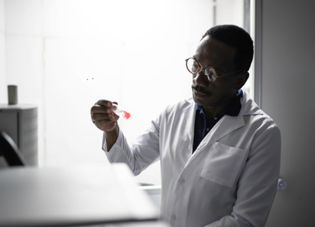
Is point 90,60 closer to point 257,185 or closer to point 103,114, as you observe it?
point 103,114

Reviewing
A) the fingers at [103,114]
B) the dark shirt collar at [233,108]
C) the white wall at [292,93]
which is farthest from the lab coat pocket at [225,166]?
the white wall at [292,93]

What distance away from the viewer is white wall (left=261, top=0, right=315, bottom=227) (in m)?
1.41

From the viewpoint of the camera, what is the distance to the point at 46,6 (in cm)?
148

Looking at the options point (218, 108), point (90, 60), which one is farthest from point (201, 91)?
point (90, 60)

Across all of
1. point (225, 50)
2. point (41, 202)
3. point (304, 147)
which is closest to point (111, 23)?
point (225, 50)

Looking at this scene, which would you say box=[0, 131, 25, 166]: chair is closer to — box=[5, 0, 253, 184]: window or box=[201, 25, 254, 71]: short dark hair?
box=[201, 25, 254, 71]: short dark hair

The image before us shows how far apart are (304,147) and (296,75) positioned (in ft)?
1.15

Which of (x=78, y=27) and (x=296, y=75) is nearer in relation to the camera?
(x=296, y=75)

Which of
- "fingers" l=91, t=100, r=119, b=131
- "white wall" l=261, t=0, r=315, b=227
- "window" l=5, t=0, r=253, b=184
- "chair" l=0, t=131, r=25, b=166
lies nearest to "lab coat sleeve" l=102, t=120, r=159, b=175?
"fingers" l=91, t=100, r=119, b=131

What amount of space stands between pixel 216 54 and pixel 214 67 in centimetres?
5

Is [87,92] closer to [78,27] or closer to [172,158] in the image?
[78,27]

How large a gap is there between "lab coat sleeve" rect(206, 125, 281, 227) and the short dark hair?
0.93ft

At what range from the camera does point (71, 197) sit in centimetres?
31

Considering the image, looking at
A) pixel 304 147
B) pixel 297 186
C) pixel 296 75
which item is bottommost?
pixel 297 186
